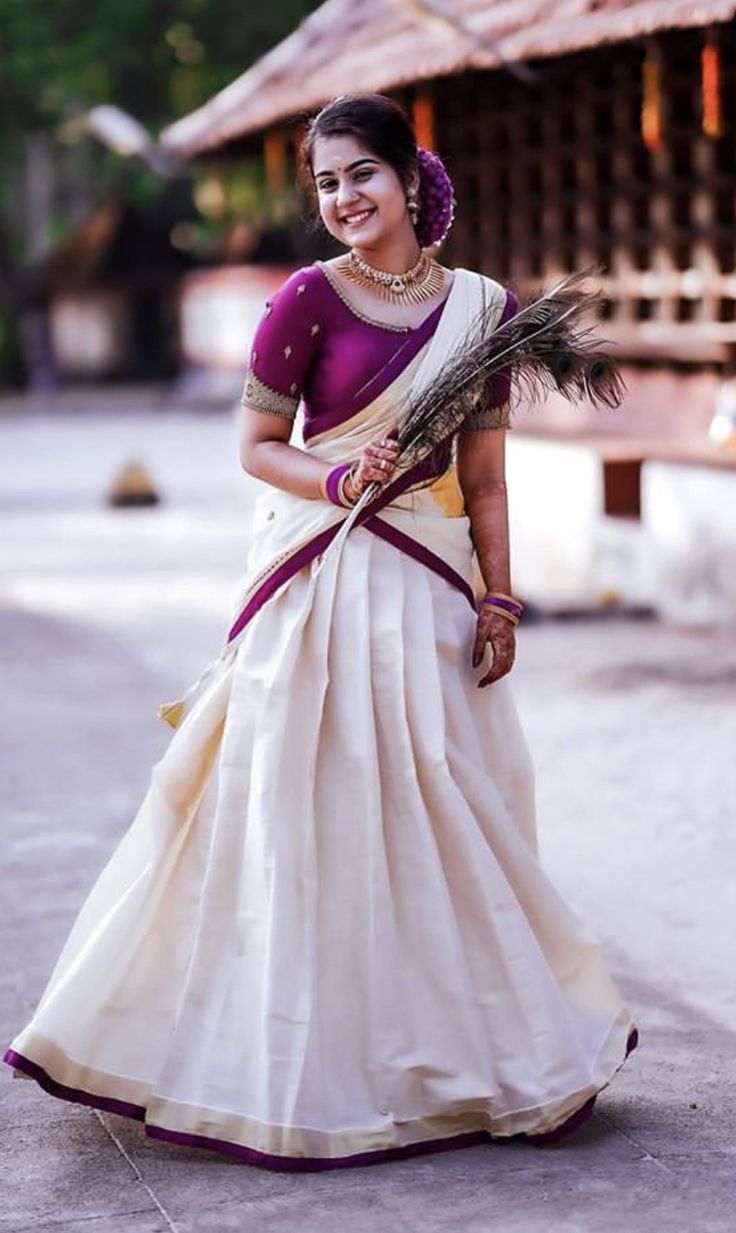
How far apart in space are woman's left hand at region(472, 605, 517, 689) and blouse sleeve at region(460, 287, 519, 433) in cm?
33

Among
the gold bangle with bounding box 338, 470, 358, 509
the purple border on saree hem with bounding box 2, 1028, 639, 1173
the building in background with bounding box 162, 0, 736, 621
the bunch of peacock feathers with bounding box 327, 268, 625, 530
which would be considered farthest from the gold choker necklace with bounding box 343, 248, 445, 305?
the building in background with bounding box 162, 0, 736, 621

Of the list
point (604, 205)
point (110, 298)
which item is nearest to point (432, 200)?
point (604, 205)

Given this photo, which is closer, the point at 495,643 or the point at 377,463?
the point at 377,463

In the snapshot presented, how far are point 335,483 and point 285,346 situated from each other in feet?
0.84

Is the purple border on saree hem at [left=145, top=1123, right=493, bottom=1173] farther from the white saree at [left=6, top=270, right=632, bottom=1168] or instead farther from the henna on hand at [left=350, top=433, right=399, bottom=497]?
the henna on hand at [left=350, top=433, right=399, bottom=497]

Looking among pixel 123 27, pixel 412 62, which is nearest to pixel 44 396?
pixel 123 27

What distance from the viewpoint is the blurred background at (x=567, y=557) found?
14.4ft

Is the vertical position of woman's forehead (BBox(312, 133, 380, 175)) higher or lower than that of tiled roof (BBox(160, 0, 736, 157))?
lower

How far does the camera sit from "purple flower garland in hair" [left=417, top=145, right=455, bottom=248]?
3.65 m

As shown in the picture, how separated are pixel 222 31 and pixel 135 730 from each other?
2603 cm

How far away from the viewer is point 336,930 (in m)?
3.42

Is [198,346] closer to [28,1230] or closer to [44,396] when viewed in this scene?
[44,396]

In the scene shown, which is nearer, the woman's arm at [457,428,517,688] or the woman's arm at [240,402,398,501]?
the woman's arm at [240,402,398,501]

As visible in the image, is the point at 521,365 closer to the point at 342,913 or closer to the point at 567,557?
the point at 342,913
